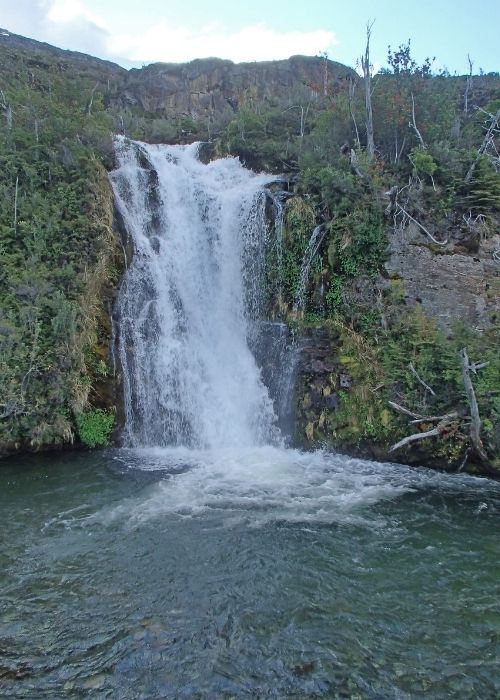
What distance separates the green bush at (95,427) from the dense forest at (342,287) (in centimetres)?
3

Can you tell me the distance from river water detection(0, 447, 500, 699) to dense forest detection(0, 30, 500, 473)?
4.32 feet

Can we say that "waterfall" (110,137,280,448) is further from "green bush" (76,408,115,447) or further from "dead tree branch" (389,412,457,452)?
"dead tree branch" (389,412,457,452)

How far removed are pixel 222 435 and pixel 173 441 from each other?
126cm

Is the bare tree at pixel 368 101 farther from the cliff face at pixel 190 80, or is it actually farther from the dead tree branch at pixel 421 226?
the cliff face at pixel 190 80

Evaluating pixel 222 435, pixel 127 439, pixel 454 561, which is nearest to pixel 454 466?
pixel 454 561

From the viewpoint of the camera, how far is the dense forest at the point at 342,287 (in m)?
11.1

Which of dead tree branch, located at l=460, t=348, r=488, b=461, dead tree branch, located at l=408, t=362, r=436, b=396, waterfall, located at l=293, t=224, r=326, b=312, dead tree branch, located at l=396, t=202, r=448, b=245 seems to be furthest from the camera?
waterfall, located at l=293, t=224, r=326, b=312

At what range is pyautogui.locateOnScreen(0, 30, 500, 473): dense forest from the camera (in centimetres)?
1108

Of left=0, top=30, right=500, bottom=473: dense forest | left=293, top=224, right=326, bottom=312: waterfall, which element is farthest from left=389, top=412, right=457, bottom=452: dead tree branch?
left=293, top=224, right=326, bottom=312: waterfall

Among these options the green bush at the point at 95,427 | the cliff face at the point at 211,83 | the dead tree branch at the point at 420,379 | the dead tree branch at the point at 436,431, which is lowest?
the dead tree branch at the point at 436,431

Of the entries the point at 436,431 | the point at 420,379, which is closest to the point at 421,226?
the point at 420,379

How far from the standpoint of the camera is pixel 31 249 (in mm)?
13008

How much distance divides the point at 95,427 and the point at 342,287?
7290 millimetres

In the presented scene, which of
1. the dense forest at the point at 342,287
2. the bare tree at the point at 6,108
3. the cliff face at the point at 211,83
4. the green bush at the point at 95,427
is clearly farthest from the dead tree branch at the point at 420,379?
the cliff face at the point at 211,83
